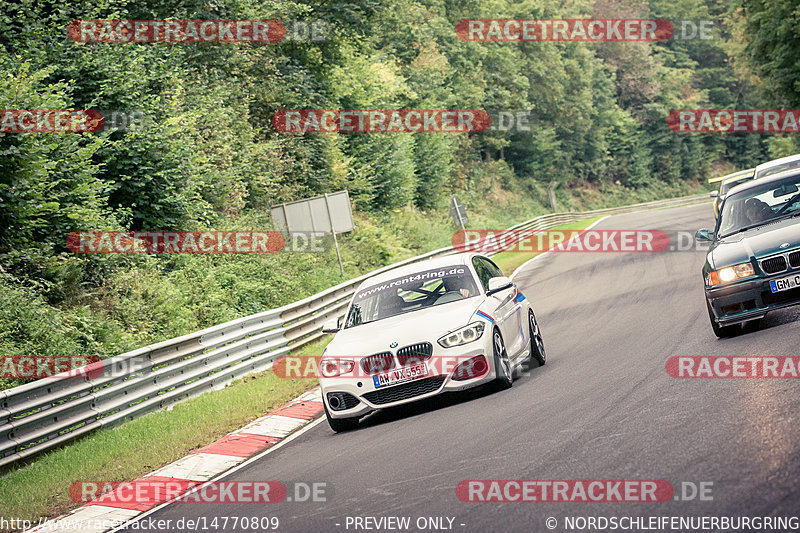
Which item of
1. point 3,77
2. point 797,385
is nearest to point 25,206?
point 3,77

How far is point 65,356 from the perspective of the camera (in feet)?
45.6

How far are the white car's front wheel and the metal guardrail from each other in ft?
17.2

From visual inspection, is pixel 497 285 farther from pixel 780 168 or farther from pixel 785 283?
pixel 780 168

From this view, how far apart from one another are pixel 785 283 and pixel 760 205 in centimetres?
166

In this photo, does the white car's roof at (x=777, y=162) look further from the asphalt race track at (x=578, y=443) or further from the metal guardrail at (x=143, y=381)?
the metal guardrail at (x=143, y=381)

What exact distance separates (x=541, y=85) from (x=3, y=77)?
5564cm

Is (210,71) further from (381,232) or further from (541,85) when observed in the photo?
(541,85)

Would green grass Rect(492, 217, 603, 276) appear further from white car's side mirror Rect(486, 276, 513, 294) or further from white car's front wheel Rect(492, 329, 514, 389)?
white car's front wheel Rect(492, 329, 514, 389)

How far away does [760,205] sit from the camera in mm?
10875

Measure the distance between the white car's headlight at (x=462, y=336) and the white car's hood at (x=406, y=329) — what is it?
2.4 inches

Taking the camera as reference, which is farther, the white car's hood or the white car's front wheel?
the white car's front wheel

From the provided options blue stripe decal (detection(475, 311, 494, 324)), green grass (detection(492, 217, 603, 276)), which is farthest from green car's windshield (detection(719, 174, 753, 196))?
blue stripe decal (detection(475, 311, 494, 324))

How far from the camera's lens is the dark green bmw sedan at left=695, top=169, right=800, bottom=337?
377 inches

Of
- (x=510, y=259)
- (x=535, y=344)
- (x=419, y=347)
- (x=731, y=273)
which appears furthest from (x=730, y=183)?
(x=419, y=347)
